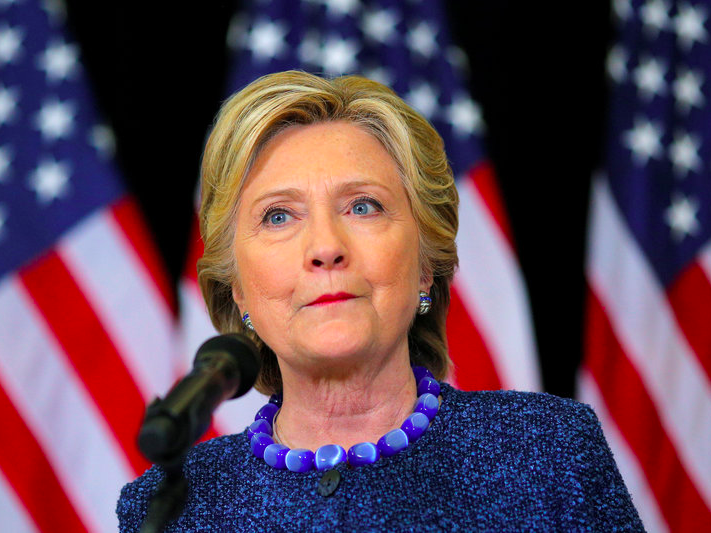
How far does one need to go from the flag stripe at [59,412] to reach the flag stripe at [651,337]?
75.0 inches

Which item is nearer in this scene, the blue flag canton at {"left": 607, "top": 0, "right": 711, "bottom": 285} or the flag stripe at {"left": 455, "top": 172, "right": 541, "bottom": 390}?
the flag stripe at {"left": 455, "top": 172, "right": 541, "bottom": 390}

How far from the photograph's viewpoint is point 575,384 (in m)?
3.04

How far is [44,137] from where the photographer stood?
117 inches

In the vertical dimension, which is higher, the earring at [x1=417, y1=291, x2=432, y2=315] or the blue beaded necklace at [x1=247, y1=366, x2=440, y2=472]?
the earring at [x1=417, y1=291, x2=432, y2=315]

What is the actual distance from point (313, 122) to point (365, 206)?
0.26 meters

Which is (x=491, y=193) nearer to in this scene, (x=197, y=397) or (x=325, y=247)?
(x=325, y=247)

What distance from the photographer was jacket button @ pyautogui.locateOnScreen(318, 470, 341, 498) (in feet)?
5.18

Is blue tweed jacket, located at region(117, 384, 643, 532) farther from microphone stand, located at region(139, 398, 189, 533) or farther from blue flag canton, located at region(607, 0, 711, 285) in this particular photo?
Result: blue flag canton, located at region(607, 0, 711, 285)

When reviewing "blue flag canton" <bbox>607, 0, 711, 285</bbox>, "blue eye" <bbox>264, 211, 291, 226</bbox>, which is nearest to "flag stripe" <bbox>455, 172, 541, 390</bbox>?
"blue flag canton" <bbox>607, 0, 711, 285</bbox>

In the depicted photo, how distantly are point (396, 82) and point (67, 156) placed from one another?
1.28 meters

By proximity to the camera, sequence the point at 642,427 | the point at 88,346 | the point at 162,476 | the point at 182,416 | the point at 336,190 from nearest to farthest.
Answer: the point at 182,416 → the point at 336,190 → the point at 162,476 → the point at 88,346 → the point at 642,427

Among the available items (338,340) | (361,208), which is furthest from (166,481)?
(361,208)

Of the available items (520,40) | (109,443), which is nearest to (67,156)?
→ (109,443)

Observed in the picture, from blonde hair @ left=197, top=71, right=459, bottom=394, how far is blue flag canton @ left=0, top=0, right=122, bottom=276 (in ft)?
4.03
